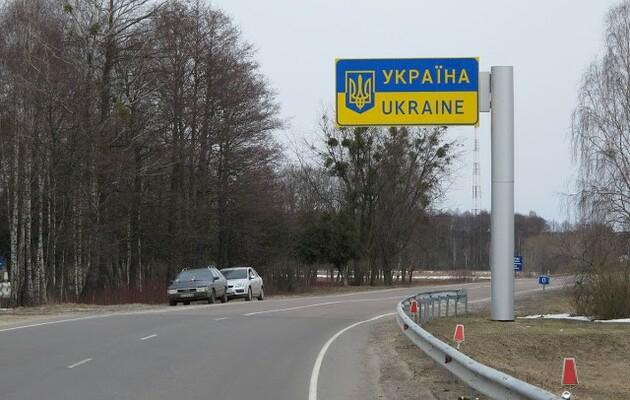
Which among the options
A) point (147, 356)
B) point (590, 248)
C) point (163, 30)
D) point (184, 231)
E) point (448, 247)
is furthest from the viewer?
point (448, 247)

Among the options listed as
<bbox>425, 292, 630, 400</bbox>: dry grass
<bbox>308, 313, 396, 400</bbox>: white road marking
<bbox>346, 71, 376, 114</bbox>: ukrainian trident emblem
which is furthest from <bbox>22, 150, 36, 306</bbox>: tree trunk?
<bbox>425, 292, 630, 400</bbox>: dry grass

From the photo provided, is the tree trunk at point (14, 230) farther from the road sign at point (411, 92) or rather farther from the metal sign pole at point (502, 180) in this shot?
the metal sign pole at point (502, 180)

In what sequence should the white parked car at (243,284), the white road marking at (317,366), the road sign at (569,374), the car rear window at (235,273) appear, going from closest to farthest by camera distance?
the road sign at (569,374) → the white road marking at (317,366) → the white parked car at (243,284) → the car rear window at (235,273)

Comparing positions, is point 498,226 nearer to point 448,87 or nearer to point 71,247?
point 448,87

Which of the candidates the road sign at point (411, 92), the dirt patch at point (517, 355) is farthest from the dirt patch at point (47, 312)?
the road sign at point (411, 92)

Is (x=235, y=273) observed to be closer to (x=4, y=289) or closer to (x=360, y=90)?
(x=4, y=289)

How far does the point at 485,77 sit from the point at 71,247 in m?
24.8

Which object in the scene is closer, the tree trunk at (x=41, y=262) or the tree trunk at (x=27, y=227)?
the tree trunk at (x=41, y=262)

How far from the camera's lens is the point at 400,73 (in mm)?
21641

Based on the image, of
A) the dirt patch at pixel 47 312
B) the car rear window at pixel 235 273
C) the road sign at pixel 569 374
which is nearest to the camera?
the road sign at pixel 569 374

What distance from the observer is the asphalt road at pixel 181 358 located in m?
10.9

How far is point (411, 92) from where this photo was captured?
2159 cm

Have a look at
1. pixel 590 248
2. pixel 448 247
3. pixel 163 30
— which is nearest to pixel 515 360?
pixel 590 248

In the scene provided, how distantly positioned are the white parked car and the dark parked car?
2429mm
